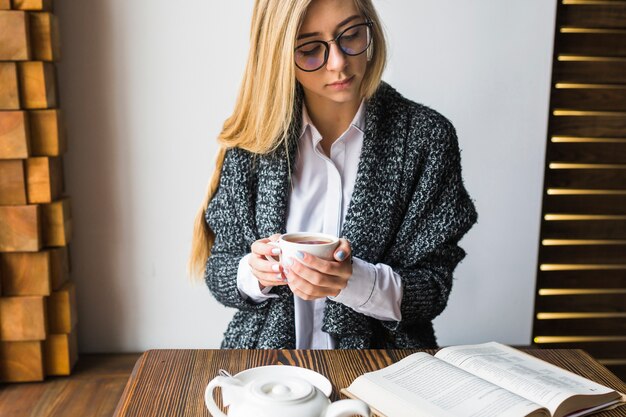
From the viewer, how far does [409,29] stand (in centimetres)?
228

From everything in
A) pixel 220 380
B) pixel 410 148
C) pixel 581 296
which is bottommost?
pixel 581 296

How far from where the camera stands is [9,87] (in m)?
1.95

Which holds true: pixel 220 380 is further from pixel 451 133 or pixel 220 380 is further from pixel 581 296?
pixel 581 296

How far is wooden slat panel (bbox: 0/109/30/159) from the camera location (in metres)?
1.96

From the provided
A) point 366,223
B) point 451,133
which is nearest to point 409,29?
point 451,133

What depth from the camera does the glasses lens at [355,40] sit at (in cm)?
126

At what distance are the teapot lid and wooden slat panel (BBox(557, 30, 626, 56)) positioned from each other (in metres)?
2.14

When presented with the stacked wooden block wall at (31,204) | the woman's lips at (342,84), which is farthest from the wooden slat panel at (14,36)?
the woman's lips at (342,84)

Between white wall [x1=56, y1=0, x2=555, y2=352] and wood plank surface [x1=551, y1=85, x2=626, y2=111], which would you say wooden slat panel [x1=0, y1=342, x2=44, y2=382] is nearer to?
white wall [x1=56, y1=0, x2=555, y2=352]

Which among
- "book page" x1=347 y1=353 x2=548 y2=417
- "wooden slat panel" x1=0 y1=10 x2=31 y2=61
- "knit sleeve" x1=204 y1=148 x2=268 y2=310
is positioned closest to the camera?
"book page" x1=347 y1=353 x2=548 y2=417

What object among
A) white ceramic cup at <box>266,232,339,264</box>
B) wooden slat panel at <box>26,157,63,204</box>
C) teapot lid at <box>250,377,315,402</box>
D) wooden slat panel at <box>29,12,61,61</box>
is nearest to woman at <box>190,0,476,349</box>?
white ceramic cup at <box>266,232,339,264</box>

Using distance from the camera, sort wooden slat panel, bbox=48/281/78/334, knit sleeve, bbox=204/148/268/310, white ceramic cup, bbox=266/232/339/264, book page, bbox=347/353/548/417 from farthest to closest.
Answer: wooden slat panel, bbox=48/281/78/334, knit sleeve, bbox=204/148/268/310, white ceramic cup, bbox=266/232/339/264, book page, bbox=347/353/548/417

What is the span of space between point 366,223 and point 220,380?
68cm

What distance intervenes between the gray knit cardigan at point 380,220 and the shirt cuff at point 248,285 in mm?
17
